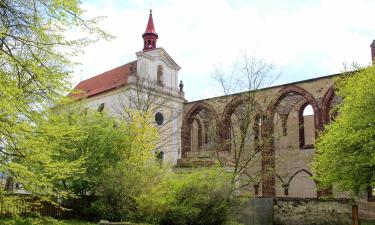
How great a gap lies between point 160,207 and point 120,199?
70.2 inches

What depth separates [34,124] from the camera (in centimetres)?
685

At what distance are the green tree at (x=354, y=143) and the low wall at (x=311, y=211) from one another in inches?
42.3

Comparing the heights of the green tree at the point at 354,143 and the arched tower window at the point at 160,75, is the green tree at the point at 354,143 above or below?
below

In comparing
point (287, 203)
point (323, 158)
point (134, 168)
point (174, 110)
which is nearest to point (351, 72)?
point (323, 158)

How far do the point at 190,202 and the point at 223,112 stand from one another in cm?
1673

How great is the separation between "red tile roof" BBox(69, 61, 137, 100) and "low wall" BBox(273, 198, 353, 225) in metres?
17.1

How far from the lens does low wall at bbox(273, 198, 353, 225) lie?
17.0 metres

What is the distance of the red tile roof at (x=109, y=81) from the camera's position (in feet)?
106

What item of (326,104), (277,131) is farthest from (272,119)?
(326,104)

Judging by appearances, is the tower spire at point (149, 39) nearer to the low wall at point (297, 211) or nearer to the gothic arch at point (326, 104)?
the gothic arch at point (326, 104)

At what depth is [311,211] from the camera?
1769 centimetres

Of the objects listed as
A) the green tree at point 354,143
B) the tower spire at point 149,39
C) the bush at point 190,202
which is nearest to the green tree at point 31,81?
the bush at point 190,202

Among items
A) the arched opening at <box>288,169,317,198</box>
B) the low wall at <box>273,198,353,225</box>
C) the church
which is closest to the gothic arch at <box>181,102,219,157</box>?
the church

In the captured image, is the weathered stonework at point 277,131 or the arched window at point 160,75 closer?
the weathered stonework at point 277,131
